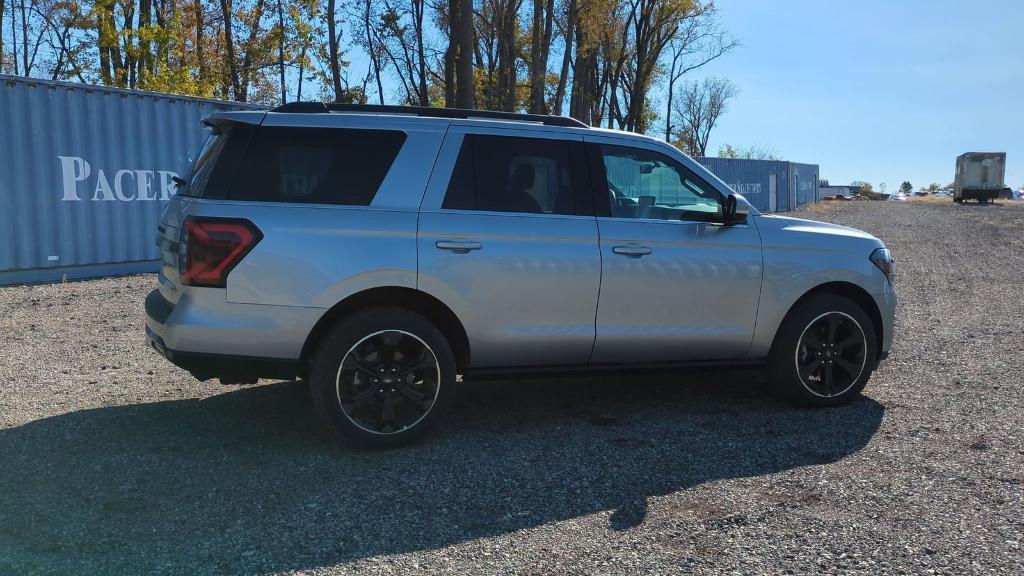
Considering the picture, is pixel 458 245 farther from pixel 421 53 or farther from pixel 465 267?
pixel 421 53

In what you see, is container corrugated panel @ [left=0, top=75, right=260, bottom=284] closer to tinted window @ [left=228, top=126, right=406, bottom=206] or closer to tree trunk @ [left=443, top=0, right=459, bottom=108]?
tinted window @ [left=228, top=126, right=406, bottom=206]

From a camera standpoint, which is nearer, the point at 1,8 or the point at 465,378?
the point at 465,378

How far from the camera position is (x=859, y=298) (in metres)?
5.82

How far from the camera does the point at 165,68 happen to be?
31750 mm

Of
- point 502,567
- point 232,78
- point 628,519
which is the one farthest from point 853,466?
point 232,78

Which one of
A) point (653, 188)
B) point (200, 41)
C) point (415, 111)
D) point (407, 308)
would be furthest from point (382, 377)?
point (200, 41)

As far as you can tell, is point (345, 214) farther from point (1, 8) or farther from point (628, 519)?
point (1, 8)

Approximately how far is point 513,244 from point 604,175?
84 cm

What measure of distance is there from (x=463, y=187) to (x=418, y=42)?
36809 mm

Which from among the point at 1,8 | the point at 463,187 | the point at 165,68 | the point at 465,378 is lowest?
the point at 465,378

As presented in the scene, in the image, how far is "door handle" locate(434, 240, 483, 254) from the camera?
472 centimetres

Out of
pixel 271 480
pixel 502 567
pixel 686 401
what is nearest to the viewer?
pixel 502 567

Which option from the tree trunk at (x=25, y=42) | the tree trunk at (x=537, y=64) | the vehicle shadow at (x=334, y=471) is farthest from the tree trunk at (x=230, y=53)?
the vehicle shadow at (x=334, y=471)

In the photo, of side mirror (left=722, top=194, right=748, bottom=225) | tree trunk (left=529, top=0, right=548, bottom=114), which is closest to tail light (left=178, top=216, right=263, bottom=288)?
side mirror (left=722, top=194, right=748, bottom=225)
